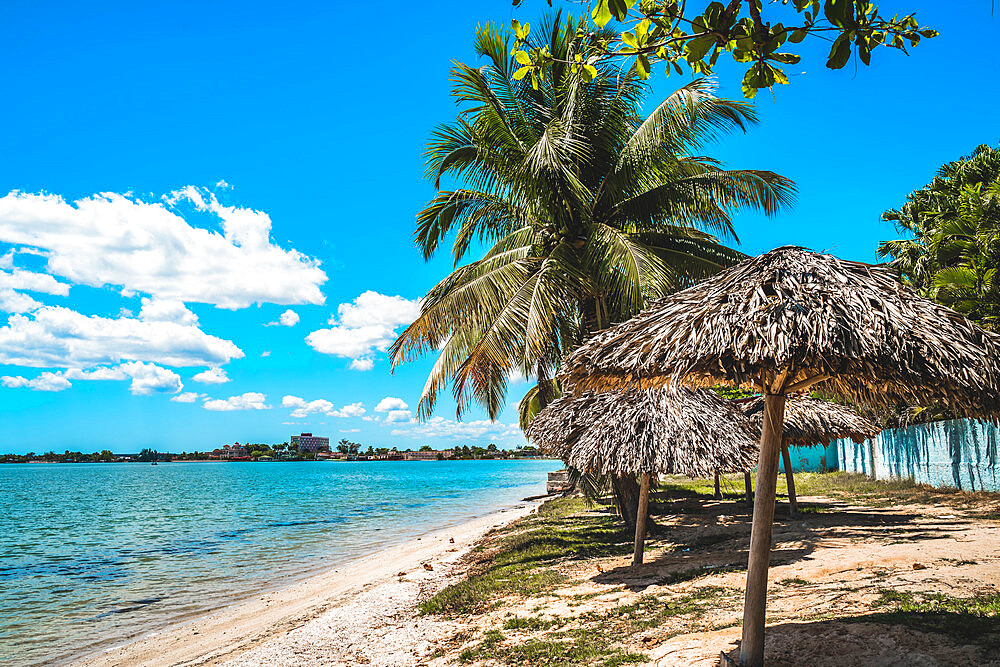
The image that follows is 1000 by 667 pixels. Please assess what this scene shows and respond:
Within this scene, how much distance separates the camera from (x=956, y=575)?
19.6ft

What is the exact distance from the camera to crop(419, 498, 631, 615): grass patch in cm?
807

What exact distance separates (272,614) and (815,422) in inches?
382

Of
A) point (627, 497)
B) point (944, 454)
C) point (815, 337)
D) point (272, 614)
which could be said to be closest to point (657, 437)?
point (627, 497)

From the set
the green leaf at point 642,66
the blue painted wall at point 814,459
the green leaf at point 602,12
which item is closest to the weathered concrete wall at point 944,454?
the blue painted wall at point 814,459

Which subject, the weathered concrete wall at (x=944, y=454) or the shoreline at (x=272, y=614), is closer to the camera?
the shoreline at (x=272, y=614)

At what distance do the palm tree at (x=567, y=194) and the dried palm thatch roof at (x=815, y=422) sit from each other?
9.48 ft

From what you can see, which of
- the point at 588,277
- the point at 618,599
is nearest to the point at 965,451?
the point at 588,277

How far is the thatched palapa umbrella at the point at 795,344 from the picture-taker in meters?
3.69

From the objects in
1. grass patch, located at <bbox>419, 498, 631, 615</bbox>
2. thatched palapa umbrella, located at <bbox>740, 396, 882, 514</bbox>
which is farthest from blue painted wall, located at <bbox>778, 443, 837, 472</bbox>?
thatched palapa umbrella, located at <bbox>740, 396, 882, 514</bbox>

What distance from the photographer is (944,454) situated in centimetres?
1461

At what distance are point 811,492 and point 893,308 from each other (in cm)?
1612

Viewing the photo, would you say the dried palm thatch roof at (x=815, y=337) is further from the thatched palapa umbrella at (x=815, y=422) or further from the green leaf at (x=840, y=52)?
the thatched palapa umbrella at (x=815, y=422)

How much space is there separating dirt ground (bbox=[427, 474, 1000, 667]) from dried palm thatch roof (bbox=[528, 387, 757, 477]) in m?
1.30

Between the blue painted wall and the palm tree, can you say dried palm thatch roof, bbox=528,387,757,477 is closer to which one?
the palm tree
